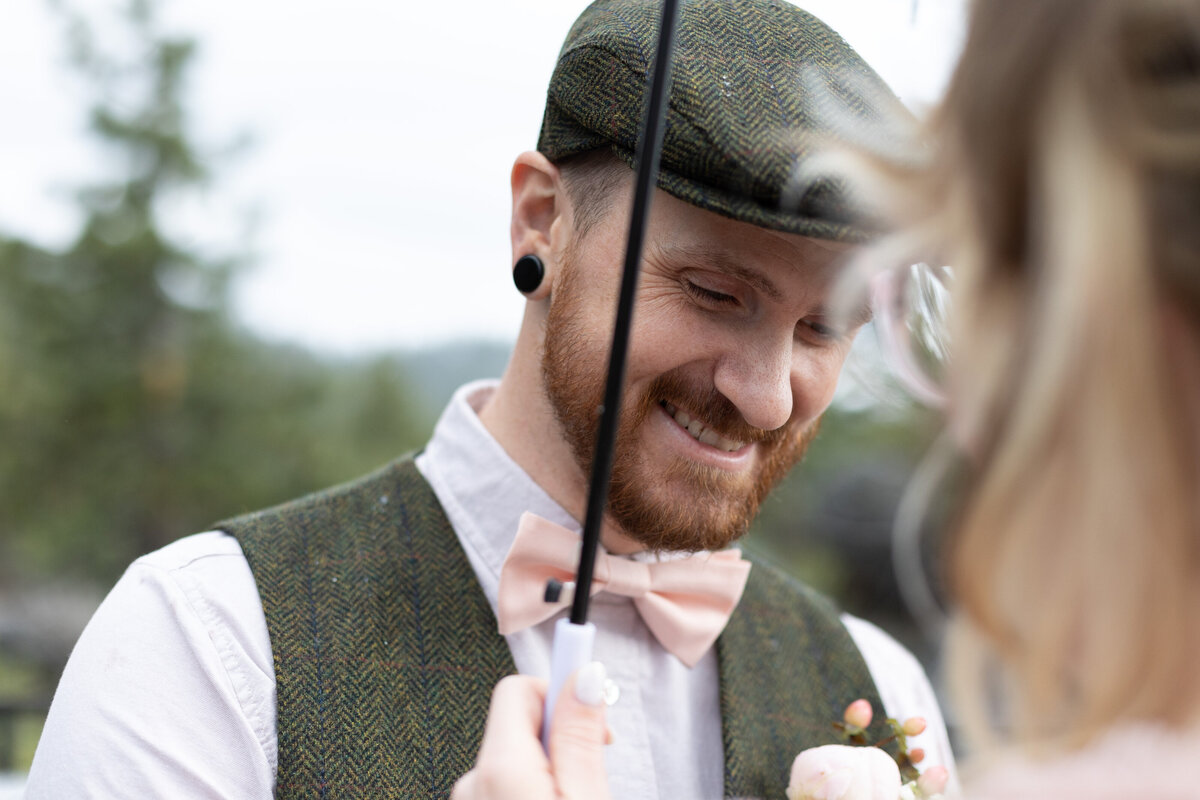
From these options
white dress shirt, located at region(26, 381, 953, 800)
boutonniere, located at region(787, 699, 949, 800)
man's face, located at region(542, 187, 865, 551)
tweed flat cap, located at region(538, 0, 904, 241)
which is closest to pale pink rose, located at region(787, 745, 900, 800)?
boutonniere, located at region(787, 699, 949, 800)

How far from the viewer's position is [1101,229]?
0.67 meters

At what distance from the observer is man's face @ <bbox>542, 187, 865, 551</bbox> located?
1.56 metres

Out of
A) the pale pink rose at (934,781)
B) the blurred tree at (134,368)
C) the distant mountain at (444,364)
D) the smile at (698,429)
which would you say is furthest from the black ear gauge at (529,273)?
the distant mountain at (444,364)

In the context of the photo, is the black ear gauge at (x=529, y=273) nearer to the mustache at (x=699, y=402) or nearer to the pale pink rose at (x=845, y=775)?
the mustache at (x=699, y=402)

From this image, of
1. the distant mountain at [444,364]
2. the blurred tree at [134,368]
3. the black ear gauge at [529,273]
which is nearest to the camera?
the black ear gauge at [529,273]

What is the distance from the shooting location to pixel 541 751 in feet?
3.07

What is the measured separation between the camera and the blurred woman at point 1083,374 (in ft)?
2.23

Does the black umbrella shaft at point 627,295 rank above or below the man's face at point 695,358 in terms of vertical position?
above

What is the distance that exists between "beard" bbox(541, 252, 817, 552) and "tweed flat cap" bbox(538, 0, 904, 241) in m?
0.25

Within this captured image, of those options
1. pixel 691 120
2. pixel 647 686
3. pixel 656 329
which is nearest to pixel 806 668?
pixel 647 686

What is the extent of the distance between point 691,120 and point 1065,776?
0.95 m

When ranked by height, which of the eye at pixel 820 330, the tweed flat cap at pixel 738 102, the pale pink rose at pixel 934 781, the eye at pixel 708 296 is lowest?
the pale pink rose at pixel 934 781

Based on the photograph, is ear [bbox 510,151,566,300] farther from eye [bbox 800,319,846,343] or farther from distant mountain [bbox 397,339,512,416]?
distant mountain [bbox 397,339,512,416]

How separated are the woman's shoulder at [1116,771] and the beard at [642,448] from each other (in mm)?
910
